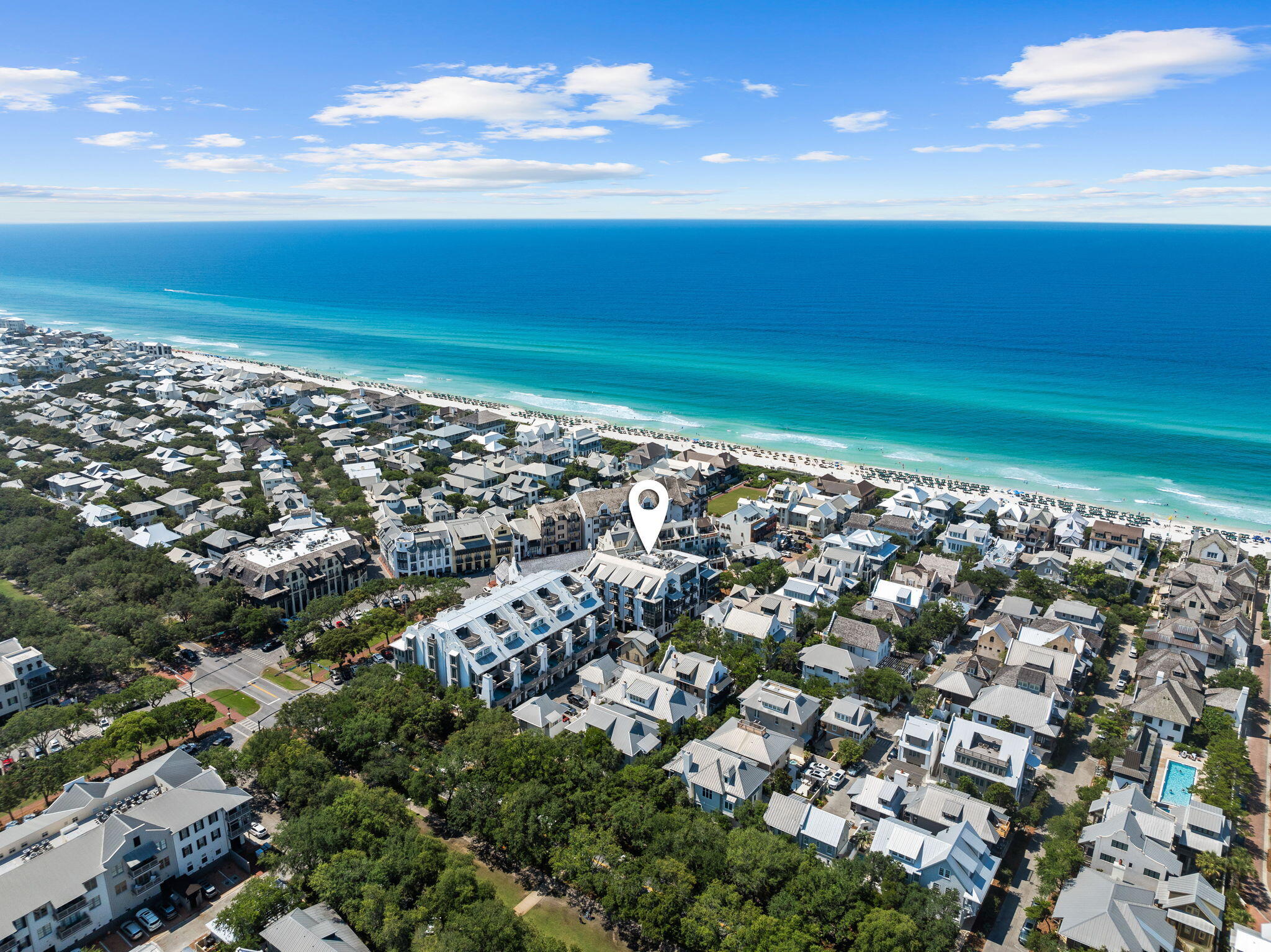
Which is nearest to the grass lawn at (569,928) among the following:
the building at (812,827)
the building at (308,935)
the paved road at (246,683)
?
the building at (308,935)

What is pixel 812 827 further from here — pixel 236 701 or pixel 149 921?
pixel 236 701

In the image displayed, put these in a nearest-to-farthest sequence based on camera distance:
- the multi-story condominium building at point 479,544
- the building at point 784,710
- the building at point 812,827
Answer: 1. the building at point 812,827
2. the building at point 784,710
3. the multi-story condominium building at point 479,544

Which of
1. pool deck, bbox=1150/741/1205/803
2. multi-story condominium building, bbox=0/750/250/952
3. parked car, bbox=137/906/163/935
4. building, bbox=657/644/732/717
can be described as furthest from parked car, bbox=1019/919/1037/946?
parked car, bbox=137/906/163/935

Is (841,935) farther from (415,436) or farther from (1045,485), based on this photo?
(415,436)

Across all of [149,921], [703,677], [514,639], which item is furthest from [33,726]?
[703,677]

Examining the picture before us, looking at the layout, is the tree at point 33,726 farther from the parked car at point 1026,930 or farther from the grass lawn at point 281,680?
the parked car at point 1026,930

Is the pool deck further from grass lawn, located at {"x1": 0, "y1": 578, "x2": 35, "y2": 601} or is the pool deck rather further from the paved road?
grass lawn, located at {"x1": 0, "y1": 578, "x2": 35, "y2": 601}
